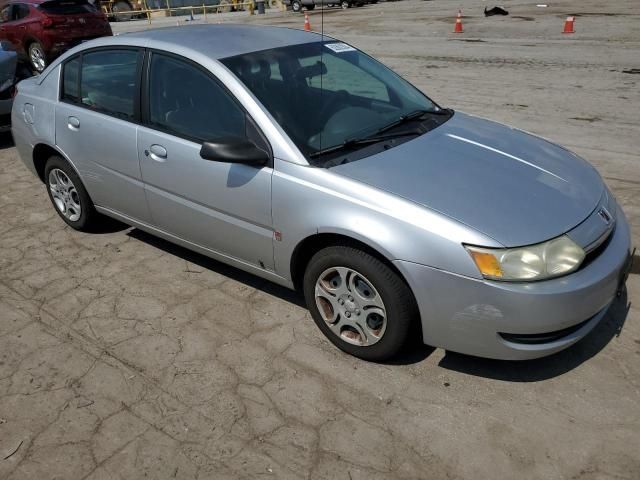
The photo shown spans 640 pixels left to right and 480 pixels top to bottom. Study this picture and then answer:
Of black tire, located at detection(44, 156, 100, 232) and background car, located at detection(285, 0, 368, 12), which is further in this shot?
background car, located at detection(285, 0, 368, 12)

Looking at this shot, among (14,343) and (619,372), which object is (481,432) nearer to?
(619,372)

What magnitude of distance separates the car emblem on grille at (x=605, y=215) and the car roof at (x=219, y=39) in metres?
2.16

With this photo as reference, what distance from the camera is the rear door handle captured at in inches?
143

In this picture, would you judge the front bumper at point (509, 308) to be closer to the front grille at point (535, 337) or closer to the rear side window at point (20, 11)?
the front grille at point (535, 337)

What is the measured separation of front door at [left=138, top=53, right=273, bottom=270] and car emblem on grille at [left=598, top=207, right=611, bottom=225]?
1.77 metres

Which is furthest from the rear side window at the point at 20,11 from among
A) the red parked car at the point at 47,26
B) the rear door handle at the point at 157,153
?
the rear door handle at the point at 157,153

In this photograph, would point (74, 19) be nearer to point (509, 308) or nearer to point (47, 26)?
point (47, 26)

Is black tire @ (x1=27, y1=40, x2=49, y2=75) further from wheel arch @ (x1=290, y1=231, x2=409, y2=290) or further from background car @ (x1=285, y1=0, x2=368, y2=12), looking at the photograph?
background car @ (x1=285, y1=0, x2=368, y2=12)

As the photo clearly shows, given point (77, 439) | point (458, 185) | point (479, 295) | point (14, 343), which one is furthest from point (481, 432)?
point (14, 343)

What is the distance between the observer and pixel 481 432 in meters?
2.70

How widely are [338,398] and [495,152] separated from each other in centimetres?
168

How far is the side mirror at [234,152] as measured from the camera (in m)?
3.10

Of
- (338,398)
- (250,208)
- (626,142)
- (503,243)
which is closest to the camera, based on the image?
(503,243)

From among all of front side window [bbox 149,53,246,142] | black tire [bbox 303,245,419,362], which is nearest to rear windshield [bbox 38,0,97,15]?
front side window [bbox 149,53,246,142]
